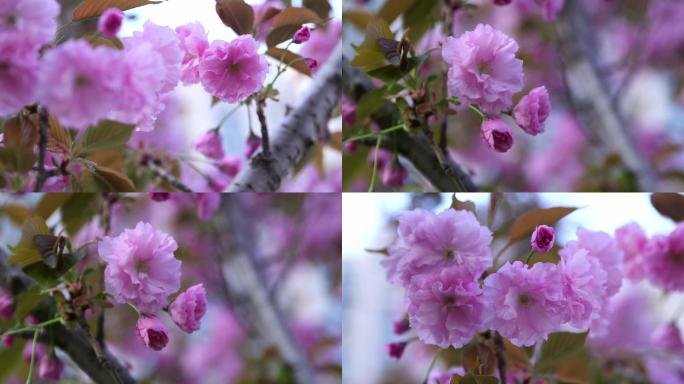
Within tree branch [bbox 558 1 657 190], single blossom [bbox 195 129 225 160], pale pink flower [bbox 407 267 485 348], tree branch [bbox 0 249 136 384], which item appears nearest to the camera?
pale pink flower [bbox 407 267 485 348]

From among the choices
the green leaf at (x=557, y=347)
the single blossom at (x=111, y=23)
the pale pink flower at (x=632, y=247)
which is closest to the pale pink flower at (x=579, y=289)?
the green leaf at (x=557, y=347)

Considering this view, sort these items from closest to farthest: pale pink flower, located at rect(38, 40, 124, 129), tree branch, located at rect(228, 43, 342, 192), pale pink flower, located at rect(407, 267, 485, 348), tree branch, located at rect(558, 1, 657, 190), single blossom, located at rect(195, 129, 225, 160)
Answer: pale pink flower, located at rect(38, 40, 124, 129) < pale pink flower, located at rect(407, 267, 485, 348) < tree branch, located at rect(228, 43, 342, 192) < single blossom, located at rect(195, 129, 225, 160) < tree branch, located at rect(558, 1, 657, 190)

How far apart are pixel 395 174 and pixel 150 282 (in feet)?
1.16

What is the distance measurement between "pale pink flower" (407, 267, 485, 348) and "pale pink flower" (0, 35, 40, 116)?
0.35m

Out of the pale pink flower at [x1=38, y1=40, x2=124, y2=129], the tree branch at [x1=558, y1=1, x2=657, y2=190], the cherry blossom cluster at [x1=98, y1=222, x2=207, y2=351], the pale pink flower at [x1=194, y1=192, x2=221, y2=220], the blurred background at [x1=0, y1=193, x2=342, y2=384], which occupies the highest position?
the pale pink flower at [x1=38, y1=40, x2=124, y2=129]

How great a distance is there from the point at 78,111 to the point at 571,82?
1.71m

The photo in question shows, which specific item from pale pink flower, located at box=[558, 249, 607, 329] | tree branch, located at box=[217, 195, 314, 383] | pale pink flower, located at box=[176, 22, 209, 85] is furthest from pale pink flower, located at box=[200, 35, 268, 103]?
tree branch, located at box=[217, 195, 314, 383]

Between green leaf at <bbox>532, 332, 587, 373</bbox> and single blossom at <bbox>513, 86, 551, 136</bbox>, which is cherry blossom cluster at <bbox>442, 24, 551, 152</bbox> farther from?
green leaf at <bbox>532, 332, 587, 373</bbox>

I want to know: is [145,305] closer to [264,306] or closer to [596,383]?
[596,383]

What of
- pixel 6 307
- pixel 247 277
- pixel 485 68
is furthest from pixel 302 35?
pixel 247 277

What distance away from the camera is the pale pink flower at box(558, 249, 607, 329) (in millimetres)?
666

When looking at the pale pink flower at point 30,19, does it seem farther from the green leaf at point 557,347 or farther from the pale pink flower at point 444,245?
the green leaf at point 557,347

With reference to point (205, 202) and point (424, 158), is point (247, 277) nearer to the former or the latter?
point (205, 202)

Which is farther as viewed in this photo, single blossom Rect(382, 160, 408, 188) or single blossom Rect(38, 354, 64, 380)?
single blossom Rect(382, 160, 408, 188)
